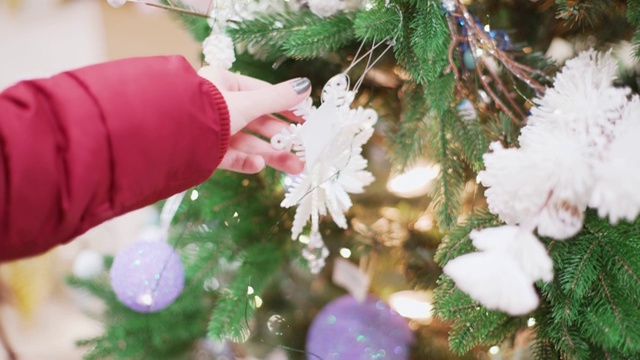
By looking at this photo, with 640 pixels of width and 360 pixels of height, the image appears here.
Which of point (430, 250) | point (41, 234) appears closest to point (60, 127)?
point (41, 234)

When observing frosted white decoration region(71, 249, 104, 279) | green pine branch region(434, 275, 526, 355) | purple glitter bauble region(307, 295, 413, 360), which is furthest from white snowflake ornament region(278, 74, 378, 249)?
frosted white decoration region(71, 249, 104, 279)

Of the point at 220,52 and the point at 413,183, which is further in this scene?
the point at 413,183

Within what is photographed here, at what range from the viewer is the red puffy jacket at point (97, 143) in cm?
39

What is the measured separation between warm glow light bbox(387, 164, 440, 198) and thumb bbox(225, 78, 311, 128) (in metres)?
0.37

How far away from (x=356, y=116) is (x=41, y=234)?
282 mm

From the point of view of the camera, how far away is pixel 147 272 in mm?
732

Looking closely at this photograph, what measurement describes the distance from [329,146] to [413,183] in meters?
0.40

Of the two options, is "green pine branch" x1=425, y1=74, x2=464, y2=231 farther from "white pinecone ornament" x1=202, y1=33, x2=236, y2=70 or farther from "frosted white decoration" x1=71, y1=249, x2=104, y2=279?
"frosted white decoration" x1=71, y1=249, x2=104, y2=279

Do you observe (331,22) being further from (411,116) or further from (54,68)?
(54,68)

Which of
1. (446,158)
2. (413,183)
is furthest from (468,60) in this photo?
(413,183)

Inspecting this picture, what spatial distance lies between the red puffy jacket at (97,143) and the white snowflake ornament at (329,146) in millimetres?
79

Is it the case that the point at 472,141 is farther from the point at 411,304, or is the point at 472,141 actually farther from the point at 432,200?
the point at 411,304

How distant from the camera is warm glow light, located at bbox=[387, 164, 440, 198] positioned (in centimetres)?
88

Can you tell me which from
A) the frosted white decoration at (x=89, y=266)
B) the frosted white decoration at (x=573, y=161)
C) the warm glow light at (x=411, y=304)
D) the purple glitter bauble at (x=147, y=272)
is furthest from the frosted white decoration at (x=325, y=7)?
the frosted white decoration at (x=89, y=266)
